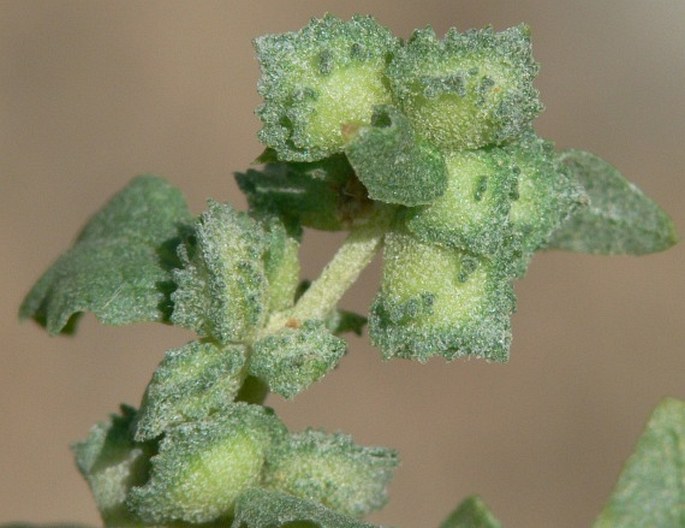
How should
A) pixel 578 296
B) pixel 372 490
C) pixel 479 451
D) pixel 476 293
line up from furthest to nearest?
1. pixel 578 296
2. pixel 479 451
3. pixel 372 490
4. pixel 476 293

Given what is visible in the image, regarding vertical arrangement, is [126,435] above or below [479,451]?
below

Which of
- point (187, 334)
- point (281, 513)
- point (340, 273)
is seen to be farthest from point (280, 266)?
point (187, 334)

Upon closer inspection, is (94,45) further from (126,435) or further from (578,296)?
(126,435)

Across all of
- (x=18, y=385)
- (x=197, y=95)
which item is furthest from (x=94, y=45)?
(x=18, y=385)

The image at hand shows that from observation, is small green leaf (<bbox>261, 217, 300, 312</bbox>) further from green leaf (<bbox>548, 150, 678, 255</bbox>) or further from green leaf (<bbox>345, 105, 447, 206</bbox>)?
green leaf (<bbox>548, 150, 678, 255</bbox>)

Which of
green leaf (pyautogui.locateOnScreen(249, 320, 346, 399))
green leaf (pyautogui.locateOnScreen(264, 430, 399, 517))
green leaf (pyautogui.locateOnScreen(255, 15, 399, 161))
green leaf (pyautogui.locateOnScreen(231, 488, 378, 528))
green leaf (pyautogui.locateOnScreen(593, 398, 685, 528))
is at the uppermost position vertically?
green leaf (pyautogui.locateOnScreen(255, 15, 399, 161))

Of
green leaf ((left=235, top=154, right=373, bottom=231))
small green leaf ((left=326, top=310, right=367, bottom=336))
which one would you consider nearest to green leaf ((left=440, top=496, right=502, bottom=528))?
small green leaf ((left=326, top=310, right=367, bottom=336))
